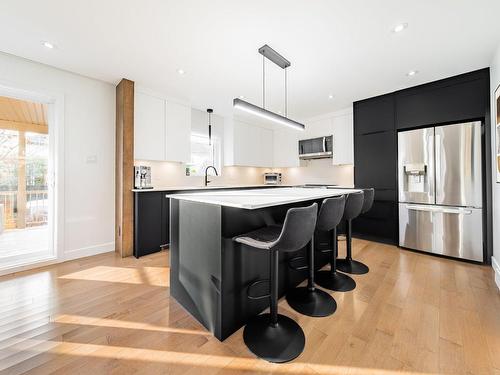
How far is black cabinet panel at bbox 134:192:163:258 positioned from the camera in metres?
3.15

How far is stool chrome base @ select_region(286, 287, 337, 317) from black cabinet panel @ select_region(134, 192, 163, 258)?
2192 millimetres

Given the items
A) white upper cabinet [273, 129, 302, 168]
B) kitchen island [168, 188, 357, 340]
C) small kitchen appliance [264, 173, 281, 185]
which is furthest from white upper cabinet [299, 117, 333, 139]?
kitchen island [168, 188, 357, 340]

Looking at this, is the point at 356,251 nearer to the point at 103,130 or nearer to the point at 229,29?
the point at 229,29

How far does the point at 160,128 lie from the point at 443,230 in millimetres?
4603

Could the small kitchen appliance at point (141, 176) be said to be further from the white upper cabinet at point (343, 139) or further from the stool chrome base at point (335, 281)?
the white upper cabinet at point (343, 139)

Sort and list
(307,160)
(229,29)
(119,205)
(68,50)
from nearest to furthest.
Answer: (229,29) → (68,50) → (119,205) → (307,160)

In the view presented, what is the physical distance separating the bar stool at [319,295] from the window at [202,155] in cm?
323

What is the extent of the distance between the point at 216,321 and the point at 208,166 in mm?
3701

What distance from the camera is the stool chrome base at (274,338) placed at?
137cm

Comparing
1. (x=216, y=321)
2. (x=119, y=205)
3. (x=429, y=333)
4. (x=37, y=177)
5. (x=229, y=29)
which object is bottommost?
(x=429, y=333)

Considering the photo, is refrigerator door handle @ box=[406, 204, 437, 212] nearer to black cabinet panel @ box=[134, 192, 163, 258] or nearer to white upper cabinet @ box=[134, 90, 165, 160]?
black cabinet panel @ box=[134, 192, 163, 258]

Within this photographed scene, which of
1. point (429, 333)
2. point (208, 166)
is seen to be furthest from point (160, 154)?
point (429, 333)

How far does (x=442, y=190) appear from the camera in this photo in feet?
10.2

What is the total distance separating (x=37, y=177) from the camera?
9.79 feet
